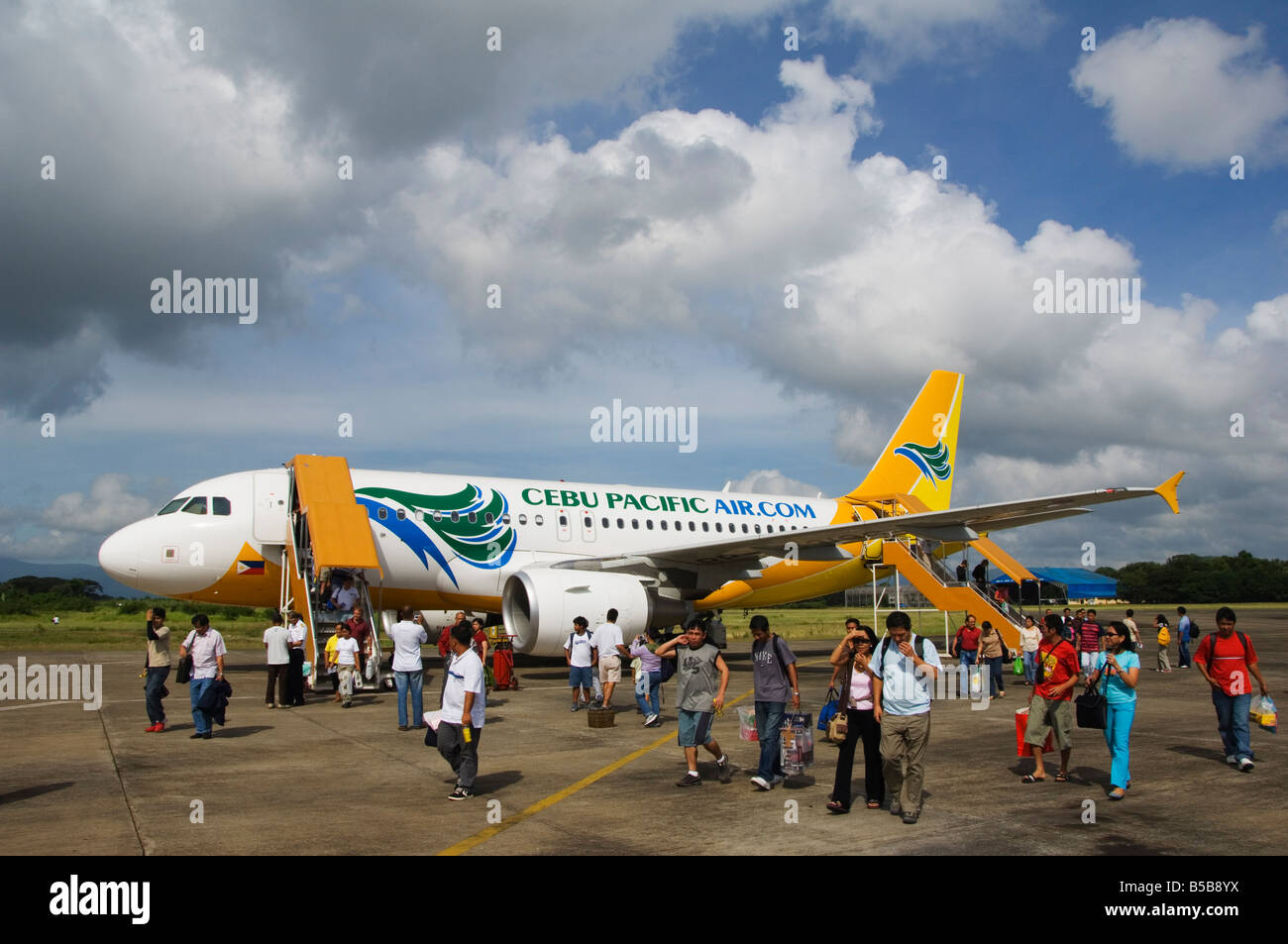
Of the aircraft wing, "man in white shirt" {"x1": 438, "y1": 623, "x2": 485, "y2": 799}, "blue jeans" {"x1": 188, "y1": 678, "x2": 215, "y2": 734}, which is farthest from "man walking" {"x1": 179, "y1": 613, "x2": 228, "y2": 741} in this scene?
the aircraft wing

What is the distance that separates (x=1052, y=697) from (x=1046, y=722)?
0.29 metres

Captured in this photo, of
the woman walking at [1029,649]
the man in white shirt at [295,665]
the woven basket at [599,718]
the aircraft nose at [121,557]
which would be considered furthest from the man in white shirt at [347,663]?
the woman walking at [1029,649]

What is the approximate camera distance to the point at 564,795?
8.75 metres

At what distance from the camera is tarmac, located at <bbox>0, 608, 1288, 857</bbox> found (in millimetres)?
7008

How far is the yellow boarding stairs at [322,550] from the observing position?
18047 millimetres

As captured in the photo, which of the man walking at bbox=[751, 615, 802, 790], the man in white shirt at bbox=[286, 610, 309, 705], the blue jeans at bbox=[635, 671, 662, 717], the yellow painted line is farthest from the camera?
the man in white shirt at bbox=[286, 610, 309, 705]

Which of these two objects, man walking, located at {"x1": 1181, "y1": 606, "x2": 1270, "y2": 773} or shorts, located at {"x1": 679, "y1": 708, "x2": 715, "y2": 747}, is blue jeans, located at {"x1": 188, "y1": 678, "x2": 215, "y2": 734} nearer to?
shorts, located at {"x1": 679, "y1": 708, "x2": 715, "y2": 747}

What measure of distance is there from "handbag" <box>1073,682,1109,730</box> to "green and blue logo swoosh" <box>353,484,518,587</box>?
47.9 ft

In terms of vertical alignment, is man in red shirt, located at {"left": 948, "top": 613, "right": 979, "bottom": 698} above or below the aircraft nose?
below

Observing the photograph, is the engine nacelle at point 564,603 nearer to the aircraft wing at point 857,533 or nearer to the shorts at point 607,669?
the aircraft wing at point 857,533

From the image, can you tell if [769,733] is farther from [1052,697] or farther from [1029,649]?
[1029,649]
